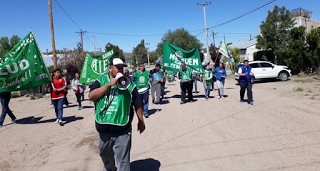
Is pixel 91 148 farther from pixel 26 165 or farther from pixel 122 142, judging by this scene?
pixel 122 142

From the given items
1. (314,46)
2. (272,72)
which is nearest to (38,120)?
(272,72)

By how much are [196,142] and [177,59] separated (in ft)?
21.8

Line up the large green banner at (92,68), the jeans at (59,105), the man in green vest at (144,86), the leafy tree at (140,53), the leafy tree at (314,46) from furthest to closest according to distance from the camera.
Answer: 1. the leafy tree at (140,53)
2. the leafy tree at (314,46)
3. the large green banner at (92,68)
4. the man in green vest at (144,86)
5. the jeans at (59,105)

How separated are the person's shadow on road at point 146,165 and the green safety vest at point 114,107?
1.54 meters

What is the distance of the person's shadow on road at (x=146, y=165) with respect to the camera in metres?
4.52

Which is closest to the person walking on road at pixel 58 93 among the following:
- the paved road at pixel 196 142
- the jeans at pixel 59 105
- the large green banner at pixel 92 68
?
the jeans at pixel 59 105

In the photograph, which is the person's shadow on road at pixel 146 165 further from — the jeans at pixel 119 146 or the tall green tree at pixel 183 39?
the tall green tree at pixel 183 39

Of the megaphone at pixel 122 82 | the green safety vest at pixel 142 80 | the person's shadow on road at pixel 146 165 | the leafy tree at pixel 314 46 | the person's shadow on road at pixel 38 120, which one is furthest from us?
the leafy tree at pixel 314 46

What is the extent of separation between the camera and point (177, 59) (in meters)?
11.9

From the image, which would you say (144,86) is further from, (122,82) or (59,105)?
(122,82)

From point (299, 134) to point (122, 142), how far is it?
445 cm

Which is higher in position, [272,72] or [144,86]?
[272,72]

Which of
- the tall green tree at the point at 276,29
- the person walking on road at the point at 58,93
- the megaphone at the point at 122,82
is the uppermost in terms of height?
the tall green tree at the point at 276,29

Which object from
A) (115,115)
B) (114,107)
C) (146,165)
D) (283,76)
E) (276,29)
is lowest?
(146,165)
